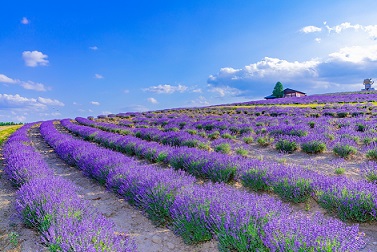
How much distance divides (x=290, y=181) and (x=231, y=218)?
1.87m

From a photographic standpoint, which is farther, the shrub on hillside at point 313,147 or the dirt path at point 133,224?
the shrub on hillside at point 313,147

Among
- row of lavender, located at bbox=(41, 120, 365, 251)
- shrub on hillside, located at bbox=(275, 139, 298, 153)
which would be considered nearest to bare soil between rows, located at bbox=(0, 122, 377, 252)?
row of lavender, located at bbox=(41, 120, 365, 251)

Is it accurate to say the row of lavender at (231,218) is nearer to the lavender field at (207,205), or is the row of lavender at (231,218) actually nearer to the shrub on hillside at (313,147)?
the lavender field at (207,205)

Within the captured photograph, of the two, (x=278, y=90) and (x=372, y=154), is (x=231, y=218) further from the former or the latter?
(x=278, y=90)

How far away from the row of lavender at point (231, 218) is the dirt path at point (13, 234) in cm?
140

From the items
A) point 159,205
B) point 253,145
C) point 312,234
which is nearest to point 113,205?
point 159,205

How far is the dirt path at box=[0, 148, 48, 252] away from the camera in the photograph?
3.31 metres

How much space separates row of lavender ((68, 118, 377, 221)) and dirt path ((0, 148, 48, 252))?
10.2 ft

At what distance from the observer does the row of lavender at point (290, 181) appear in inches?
136

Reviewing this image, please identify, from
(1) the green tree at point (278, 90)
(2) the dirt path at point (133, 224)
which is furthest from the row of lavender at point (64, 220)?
(1) the green tree at point (278, 90)

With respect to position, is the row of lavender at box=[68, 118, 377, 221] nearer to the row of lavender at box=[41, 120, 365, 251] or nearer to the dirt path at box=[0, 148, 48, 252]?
the row of lavender at box=[41, 120, 365, 251]

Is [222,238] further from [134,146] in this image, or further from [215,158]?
[134,146]

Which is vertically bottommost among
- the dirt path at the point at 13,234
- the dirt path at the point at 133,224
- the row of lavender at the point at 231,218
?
the dirt path at the point at 133,224

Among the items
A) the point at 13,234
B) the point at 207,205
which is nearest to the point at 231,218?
the point at 207,205
